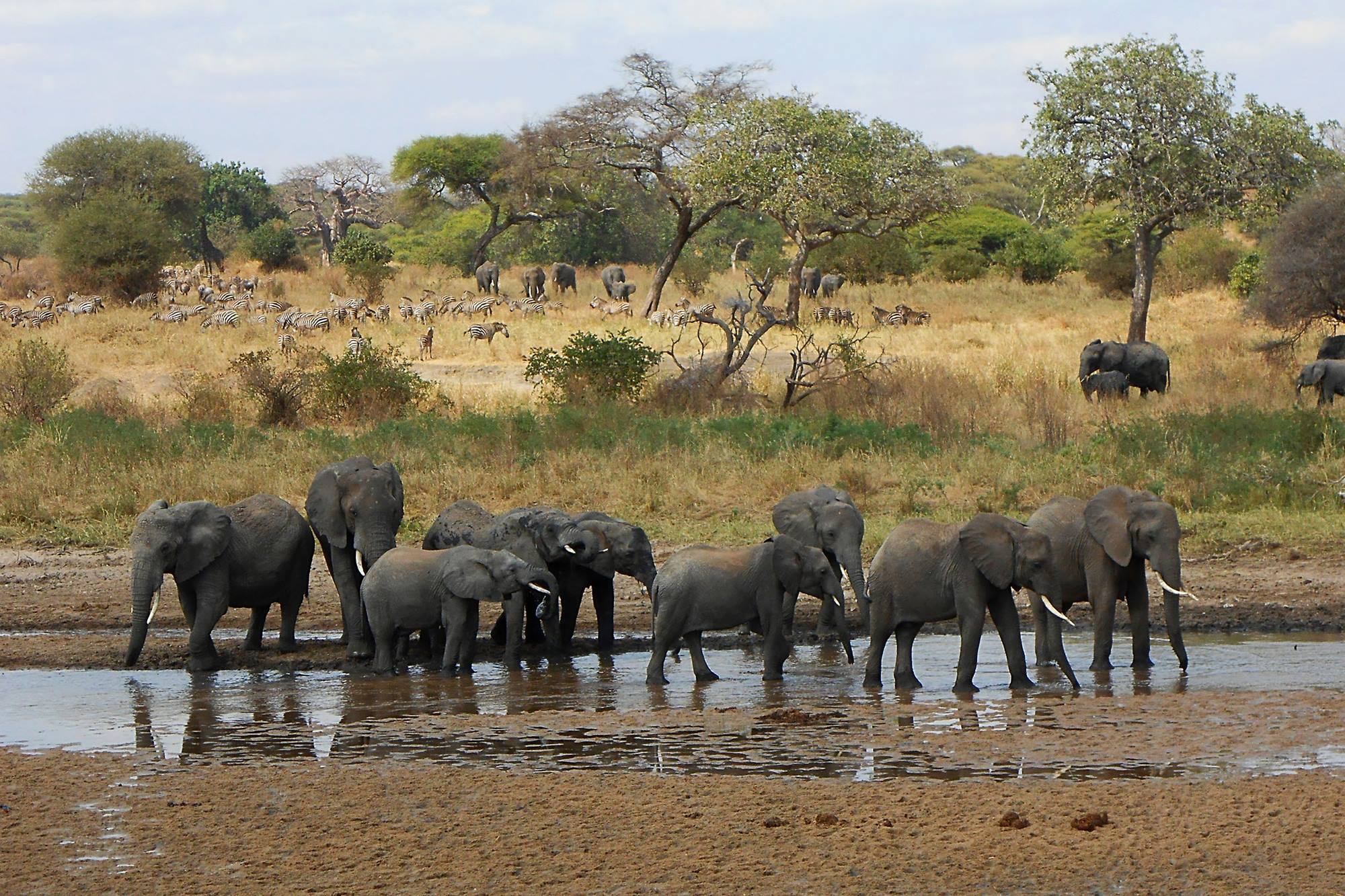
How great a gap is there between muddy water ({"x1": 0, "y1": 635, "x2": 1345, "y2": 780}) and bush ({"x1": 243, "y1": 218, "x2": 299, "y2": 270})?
117 ft

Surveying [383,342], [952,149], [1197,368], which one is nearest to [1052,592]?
[1197,368]

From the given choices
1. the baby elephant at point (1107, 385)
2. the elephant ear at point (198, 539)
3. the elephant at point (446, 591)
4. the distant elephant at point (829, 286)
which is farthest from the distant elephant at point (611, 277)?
the elephant at point (446, 591)

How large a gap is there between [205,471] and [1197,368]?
15.8m

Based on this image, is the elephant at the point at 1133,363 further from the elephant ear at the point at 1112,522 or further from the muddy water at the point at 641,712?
the elephant ear at the point at 1112,522

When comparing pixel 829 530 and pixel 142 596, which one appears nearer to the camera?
pixel 142 596

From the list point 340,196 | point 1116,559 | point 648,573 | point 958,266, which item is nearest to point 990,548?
point 1116,559

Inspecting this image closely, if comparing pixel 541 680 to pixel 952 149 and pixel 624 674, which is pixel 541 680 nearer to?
pixel 624 674

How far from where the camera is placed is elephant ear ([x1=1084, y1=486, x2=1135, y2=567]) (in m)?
9.15

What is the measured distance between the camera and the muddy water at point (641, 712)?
22.9ft

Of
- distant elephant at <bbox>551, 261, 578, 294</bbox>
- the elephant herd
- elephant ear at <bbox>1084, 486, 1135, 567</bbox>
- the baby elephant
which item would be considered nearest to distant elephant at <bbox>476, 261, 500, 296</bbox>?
distant elephant at <bbox>551, 261, 578, 294</bbox>

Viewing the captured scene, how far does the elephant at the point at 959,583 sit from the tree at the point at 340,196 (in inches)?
2051

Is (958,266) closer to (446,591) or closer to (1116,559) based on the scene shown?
(1116,559)

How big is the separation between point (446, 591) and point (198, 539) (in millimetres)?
1671

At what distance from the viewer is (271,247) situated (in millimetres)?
44375
